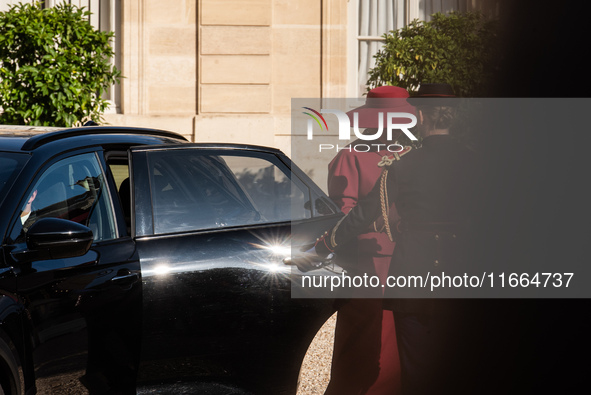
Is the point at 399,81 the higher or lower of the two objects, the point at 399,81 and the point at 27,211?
the higher

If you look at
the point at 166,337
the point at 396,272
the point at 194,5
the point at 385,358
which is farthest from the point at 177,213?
the point at 194,5

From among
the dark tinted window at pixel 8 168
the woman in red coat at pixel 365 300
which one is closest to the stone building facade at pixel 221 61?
the woman in red coat at pixel 365 300

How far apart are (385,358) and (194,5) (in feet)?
30.0

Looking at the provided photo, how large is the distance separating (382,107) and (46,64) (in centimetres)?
604

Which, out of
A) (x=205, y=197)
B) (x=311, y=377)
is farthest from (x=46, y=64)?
(x=205, y=197)

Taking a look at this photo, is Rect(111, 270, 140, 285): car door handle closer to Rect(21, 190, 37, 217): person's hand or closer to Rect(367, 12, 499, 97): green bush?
Rect(21, 190, 37, 217): person's hand

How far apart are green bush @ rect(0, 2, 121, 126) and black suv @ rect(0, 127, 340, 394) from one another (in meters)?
5.45

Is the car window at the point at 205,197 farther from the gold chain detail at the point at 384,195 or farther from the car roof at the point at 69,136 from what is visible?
the gold chain detail at the point at 384,195

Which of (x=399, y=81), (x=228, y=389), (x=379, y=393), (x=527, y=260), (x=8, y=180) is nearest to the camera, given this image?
(x=527, y=260)

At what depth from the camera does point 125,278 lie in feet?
10.4

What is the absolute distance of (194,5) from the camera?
12.0m

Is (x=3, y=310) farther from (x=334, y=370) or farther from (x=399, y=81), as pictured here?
(x=399, y=81)

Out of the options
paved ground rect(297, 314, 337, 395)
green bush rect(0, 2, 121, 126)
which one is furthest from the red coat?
green bush rect(0, 2, 121, 126)

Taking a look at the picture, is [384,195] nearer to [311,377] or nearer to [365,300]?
[365,300]
